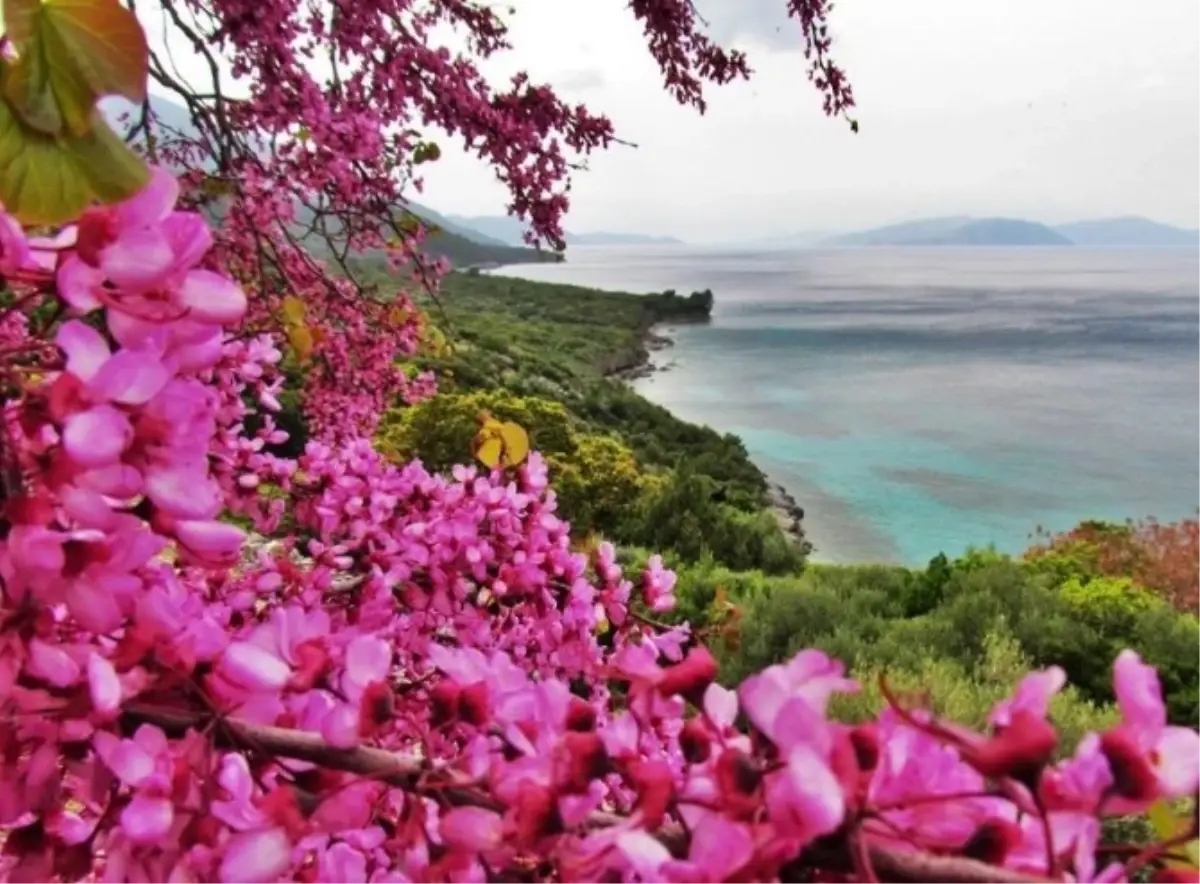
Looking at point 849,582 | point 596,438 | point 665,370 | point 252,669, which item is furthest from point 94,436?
point 665,370

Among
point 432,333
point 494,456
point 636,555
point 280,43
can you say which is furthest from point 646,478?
point 494,456

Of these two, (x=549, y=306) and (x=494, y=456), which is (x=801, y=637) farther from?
(x=549, y=306)

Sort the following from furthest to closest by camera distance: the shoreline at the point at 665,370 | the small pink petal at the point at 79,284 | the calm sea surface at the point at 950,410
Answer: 1. the calm sea surface at the point at 950,410
2. the shoreline at the point at 665,370
3. the small pink petal at the point at 79,284

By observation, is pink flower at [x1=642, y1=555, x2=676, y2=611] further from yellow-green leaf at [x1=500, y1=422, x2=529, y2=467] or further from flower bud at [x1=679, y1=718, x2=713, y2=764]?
flower bud at [x1=679, y1=718, x2=713, y2=764]

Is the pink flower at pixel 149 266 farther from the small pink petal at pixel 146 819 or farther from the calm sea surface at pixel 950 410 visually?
the calm sea surface at pixel 950 410

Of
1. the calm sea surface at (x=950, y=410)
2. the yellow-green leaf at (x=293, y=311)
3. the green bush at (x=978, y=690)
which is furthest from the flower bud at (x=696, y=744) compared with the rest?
the calm sea surface at (x=950, y=410)

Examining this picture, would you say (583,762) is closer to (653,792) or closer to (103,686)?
(653,792)

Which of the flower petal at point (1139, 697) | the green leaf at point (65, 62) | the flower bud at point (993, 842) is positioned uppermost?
the green leaf at point (65, 62)

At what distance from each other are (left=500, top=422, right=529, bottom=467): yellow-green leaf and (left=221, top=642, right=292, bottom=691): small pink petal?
88 cm

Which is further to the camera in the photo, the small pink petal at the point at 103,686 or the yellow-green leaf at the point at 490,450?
the yellow-green leaf at the point at 490,450

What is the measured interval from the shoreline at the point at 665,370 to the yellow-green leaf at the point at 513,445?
7.06 m

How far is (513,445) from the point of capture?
4.45ft

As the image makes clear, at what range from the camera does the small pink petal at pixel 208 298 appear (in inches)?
17.8

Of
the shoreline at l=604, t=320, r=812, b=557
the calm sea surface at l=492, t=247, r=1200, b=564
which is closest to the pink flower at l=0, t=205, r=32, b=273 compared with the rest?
the shoreline at l=604, t=320, r=812, b=557
